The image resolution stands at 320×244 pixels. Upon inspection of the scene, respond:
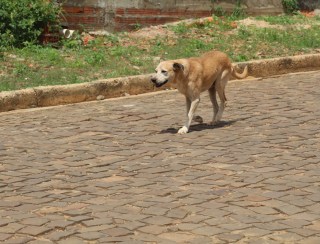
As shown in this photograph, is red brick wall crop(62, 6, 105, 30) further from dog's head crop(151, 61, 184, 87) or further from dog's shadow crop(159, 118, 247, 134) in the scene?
dog's head crop(151, 61, 184, 87)

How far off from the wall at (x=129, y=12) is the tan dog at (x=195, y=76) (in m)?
5.17

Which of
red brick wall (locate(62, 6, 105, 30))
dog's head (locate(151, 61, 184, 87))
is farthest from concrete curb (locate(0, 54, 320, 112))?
red brick wall (locate(62, 6, 105, 30))

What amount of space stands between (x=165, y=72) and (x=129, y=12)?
605 cm

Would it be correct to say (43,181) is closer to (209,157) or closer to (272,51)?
(209,157)

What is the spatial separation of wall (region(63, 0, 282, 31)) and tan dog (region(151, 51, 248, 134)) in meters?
5.17

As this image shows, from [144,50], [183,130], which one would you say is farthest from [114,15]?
[183,130]

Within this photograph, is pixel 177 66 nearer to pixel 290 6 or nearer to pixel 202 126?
pixel 202 126

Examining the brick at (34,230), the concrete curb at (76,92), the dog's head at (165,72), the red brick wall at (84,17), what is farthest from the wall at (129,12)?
the brick at (34,230)

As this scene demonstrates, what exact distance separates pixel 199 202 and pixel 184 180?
759mm

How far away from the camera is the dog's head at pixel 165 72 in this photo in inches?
366

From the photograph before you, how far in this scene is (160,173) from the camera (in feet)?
24.9

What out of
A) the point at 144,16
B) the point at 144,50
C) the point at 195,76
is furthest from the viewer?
the point at 144,16

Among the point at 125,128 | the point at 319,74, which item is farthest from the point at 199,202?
the point at 319,74

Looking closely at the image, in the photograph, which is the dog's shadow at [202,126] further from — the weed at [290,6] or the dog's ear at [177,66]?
the weed at [290,6]
